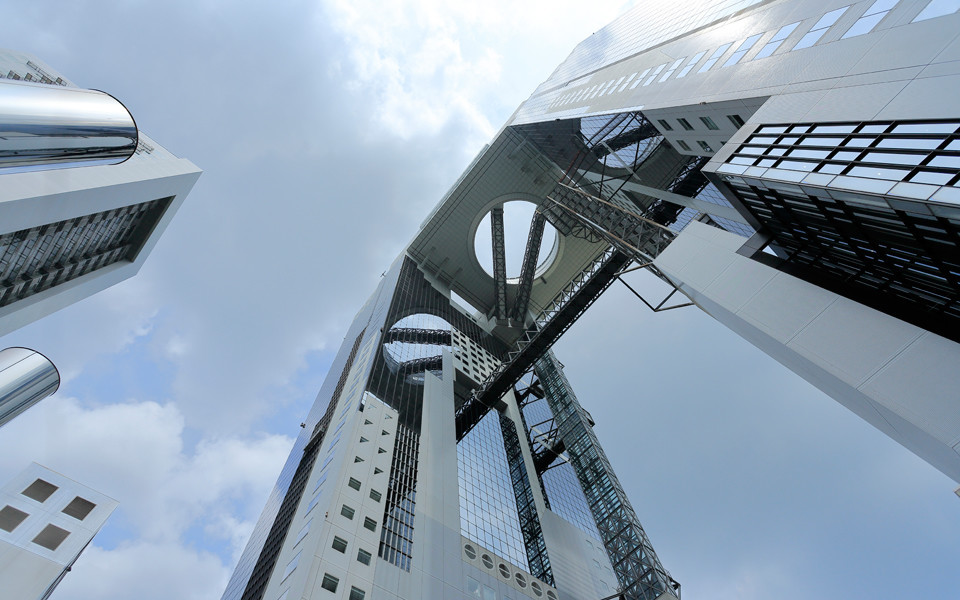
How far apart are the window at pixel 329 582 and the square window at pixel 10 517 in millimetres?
22169

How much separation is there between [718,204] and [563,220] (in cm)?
2108

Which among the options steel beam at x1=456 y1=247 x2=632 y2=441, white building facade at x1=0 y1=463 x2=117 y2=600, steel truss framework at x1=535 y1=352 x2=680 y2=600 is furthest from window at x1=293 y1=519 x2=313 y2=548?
steel beam at x1=456 y1=247 x2=632 y2=441

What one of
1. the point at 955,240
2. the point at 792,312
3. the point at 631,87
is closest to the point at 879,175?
the point at 955,240

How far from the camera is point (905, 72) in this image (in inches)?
468

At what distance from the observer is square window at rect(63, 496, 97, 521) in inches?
1225

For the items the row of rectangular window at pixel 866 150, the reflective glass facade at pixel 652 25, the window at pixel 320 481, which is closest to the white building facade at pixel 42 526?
the window at pixel 320 481

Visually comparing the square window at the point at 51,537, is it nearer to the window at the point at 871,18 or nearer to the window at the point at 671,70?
the window at the point at 671,70

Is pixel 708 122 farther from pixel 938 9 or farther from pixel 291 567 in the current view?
pixel 291 567

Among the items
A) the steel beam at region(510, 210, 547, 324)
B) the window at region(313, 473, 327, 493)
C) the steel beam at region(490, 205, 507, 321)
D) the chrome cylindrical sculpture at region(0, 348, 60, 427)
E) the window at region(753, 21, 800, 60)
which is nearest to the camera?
the chrome cylindrical sculpture at region(0, 348, 60, 427)

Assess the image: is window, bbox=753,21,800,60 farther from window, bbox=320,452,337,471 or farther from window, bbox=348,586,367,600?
window, bbox=320,452,337,471

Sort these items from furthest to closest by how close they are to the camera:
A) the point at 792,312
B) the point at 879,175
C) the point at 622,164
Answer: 1. the point at 622,164
2. the point at 792,312
3. the point at 879,175

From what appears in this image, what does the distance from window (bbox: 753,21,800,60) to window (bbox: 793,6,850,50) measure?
1.23 m

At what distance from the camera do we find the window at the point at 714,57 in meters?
22.4

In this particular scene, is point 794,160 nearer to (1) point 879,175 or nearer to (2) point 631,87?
(1) point 879,175
